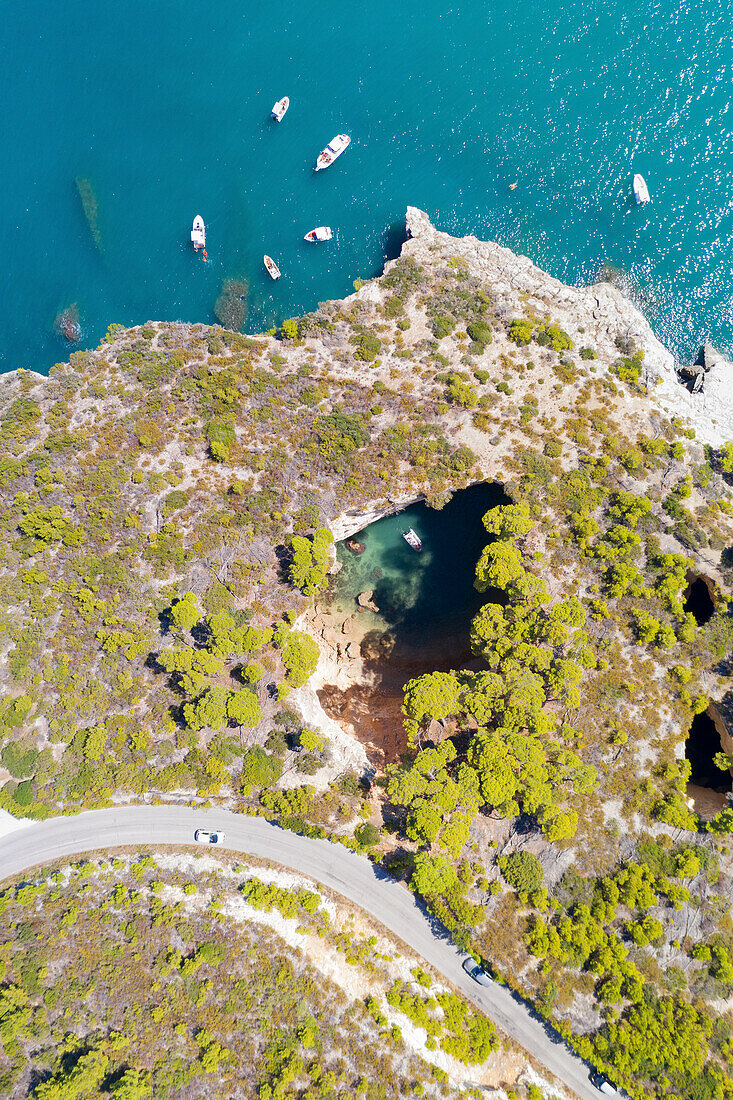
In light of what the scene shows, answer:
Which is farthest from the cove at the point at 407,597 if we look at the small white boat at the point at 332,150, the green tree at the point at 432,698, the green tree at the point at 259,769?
the small white boat at the point at 332,150

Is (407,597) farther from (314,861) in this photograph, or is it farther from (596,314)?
(596,314)

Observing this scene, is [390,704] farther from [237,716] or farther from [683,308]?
[683,308]

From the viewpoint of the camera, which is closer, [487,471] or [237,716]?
[237,716]

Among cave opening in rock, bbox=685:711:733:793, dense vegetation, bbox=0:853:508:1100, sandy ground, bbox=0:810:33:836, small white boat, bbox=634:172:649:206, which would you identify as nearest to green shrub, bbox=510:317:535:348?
small white boat, bbox=634:172:649:206

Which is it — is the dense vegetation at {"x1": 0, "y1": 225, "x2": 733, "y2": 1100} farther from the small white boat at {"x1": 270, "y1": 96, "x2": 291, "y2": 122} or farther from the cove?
the small white boat at {"x1": 270, "y1": 96, "x2": 291, "y2": 122}

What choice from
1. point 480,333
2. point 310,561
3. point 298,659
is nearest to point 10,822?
point 298,659

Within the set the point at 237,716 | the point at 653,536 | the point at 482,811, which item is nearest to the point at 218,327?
the point at 237,716
